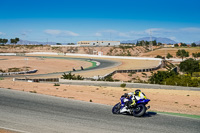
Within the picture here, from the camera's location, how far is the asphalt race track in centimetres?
934

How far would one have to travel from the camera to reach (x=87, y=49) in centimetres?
16425

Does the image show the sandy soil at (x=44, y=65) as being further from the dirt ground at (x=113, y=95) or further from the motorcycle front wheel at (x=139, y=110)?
the motorcycle front wheel at (x=139, y=110)

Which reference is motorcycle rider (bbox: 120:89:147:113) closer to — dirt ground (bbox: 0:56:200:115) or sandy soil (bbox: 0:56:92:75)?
dirt ground (bbox: 0:56:200:115)

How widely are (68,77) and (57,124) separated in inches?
1090

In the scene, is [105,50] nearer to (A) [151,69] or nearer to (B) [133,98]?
(A) [151,69]

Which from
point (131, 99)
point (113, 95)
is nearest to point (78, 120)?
point (131, 99)

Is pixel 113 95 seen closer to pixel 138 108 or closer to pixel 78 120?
pixel 138 108

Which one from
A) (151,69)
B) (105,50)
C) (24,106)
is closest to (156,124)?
(24,106)

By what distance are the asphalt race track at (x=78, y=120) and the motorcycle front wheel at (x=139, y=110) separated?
0.23 metres

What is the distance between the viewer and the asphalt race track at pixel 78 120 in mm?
9336

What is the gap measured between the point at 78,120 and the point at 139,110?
2.80 meters

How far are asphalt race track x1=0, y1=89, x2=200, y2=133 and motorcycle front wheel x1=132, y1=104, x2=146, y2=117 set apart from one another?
23 centimetres

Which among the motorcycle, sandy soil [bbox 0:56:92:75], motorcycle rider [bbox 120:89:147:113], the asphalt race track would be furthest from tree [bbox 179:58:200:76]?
the motorcycle

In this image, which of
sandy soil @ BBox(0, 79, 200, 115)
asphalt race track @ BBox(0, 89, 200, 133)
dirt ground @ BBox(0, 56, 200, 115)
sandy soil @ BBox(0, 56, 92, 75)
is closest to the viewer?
asphalt race track @ BBox(0, 89, 200, 133)
